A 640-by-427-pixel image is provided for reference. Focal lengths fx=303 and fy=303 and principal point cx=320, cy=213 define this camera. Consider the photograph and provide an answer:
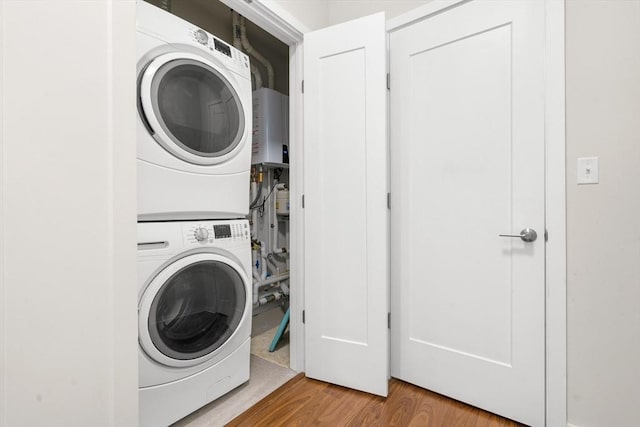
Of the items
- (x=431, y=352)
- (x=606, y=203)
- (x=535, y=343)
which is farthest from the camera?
(x=431, y=352)

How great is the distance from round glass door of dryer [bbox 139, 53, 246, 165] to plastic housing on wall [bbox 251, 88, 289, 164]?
94cm

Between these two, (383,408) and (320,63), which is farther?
(320,63)

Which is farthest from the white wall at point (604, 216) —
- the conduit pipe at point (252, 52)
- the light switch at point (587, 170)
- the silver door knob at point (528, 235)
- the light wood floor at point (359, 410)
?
the conduit pipe at point (252, 52)

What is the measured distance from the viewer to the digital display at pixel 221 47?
153 cm

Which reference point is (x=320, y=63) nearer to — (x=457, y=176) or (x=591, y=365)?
(x=457, y=176)

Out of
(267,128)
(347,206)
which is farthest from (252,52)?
(347,206)

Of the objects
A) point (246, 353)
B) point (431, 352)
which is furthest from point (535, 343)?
point (246, 353)

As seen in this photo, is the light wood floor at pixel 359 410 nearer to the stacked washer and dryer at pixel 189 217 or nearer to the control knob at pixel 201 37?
the stacked washer and dryer at pixel 189 217

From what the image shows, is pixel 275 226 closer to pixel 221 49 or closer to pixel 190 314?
pixel 190 314

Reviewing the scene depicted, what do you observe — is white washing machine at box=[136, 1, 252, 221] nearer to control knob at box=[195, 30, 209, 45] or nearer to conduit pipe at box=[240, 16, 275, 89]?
control knob at box=[195, 30, 209, 45]

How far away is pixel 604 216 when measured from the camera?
1208 mm

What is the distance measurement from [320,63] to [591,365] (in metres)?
1.92

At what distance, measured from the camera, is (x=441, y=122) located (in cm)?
157

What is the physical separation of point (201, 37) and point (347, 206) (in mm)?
1110
